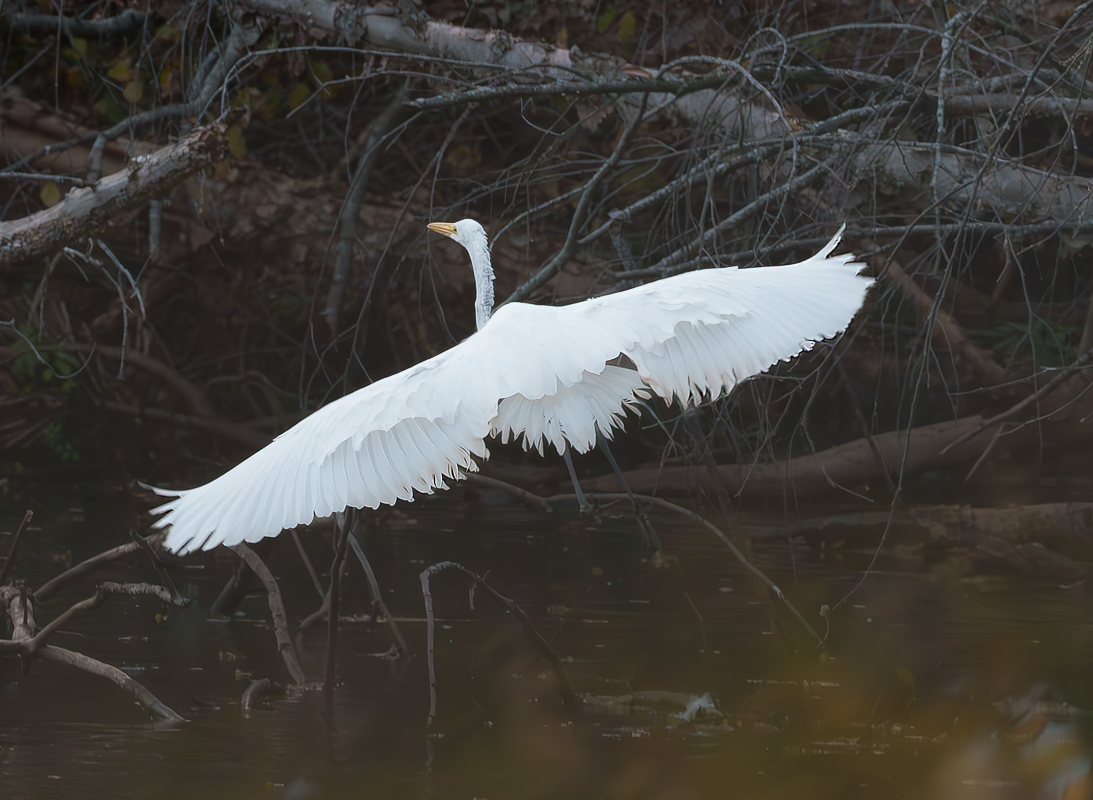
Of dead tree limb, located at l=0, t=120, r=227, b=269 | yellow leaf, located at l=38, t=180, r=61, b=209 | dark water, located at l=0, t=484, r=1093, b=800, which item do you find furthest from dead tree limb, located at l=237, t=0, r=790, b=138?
dark water, located at l=0, t=484, r=1093, b=800

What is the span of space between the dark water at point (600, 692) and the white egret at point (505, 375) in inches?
28.9

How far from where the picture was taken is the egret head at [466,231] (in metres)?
3.53

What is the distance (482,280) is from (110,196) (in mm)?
1332

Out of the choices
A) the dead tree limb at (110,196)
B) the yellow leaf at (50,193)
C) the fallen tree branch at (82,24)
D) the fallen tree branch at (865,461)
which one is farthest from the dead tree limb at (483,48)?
the fallen tree branch at (865,461)

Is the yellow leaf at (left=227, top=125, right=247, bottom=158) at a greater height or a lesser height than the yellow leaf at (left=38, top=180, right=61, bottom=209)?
greater

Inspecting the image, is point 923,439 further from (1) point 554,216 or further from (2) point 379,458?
(2) point 379,458

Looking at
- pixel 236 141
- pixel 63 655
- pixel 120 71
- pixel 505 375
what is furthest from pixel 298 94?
pixel 505 375

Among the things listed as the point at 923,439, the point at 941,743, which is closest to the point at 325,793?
the point at 941,743

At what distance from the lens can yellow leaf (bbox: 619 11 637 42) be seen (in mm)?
5561

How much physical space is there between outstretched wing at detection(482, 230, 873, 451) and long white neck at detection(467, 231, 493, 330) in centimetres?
90

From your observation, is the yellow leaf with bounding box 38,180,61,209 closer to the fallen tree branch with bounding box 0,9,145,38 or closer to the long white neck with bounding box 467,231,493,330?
the fallen tree branch with bounding box 0,9,145,38

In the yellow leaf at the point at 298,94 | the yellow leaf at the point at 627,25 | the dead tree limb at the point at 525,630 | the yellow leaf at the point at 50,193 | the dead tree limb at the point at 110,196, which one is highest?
the yellow leaf at the point at 627,25

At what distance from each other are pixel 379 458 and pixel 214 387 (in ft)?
17.3

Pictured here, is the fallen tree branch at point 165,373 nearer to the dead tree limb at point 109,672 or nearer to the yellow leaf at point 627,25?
the yellow leaf at point 627,25
